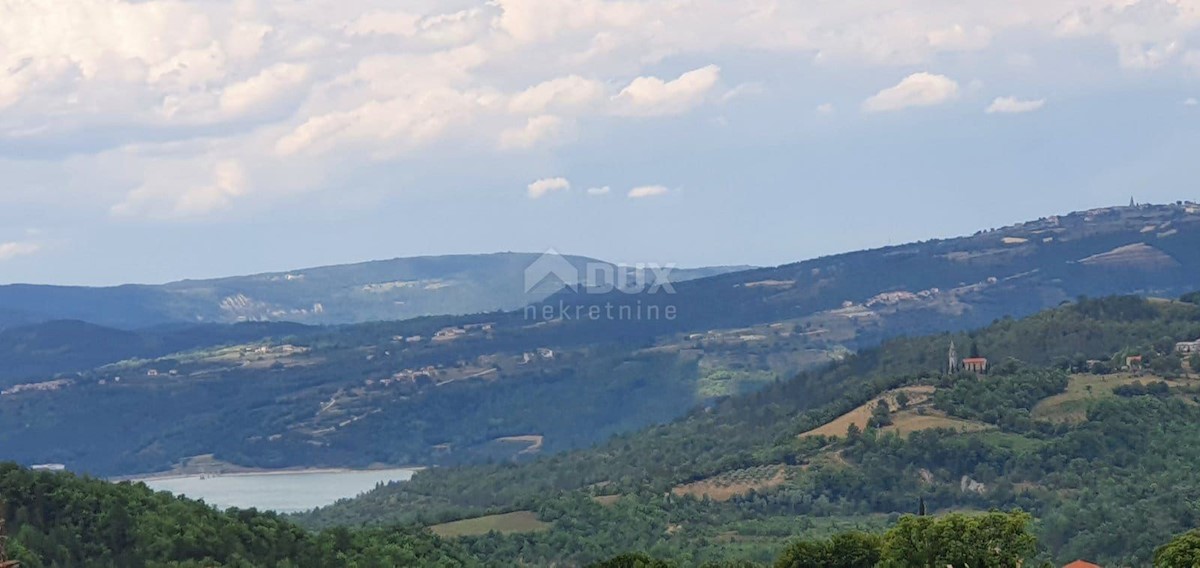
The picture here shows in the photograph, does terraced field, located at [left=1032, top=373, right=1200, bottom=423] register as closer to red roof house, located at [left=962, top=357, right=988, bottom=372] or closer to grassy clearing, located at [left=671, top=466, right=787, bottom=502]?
red roof house, located at [left=962, top=357, right=988, bottom=372]

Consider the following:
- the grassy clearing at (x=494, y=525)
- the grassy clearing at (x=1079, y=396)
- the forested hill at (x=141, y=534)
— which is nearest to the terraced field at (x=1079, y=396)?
the grassy clearing at (x=1079, y=396)

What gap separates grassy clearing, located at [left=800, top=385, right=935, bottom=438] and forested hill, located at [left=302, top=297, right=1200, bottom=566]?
0.85ft

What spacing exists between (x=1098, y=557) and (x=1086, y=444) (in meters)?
36.9

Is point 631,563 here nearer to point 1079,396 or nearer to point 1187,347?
point 1079,396

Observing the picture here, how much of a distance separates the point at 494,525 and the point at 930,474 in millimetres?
33847

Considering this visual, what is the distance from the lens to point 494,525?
446 ft

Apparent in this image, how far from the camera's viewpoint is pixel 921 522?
74938 mm

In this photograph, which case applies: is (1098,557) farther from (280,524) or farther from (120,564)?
(120,564)

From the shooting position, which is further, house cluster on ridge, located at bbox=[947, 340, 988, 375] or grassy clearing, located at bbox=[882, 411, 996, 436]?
house cluster on ridge, located at bbox=[947, 340, 988, 375]

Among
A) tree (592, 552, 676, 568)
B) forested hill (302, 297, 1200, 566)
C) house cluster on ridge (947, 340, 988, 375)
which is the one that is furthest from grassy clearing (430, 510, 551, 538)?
tree (592, 552, 676, 568)

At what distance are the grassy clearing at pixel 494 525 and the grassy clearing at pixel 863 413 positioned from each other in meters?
32.1

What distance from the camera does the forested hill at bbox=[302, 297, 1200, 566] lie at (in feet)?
408

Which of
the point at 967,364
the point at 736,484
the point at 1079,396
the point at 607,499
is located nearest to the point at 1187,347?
the point at 967,364

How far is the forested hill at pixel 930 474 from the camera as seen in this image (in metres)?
124
